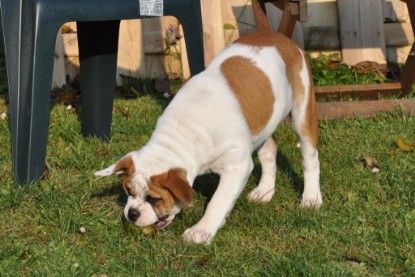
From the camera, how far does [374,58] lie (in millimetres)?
7691

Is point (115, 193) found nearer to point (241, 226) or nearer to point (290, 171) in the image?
point (241, 226)

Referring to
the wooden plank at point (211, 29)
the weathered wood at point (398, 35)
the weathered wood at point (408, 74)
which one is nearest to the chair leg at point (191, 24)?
the wooden plank at point (211, 29)

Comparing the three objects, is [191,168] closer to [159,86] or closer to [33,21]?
[33,21]

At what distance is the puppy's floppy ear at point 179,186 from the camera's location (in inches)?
151

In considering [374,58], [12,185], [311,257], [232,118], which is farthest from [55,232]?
[374,58]

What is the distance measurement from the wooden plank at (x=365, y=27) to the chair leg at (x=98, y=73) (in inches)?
102

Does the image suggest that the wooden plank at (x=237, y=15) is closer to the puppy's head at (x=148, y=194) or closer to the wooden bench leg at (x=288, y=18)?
the wooden bench leg at (x=288, y=18)

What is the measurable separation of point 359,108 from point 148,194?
278 centimetres

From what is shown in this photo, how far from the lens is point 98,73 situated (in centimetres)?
605

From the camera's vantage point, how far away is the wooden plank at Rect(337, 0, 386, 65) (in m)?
7.68

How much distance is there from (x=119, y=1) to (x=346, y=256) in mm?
2205

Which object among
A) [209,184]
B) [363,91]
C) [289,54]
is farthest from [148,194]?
[363,91]

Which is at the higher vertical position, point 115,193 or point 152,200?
point 152,200

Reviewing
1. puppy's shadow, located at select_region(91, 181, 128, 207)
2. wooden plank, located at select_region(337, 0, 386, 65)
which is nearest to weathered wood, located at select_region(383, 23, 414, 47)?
wooden plank, located at select_region(337, 0, 386, 65)
